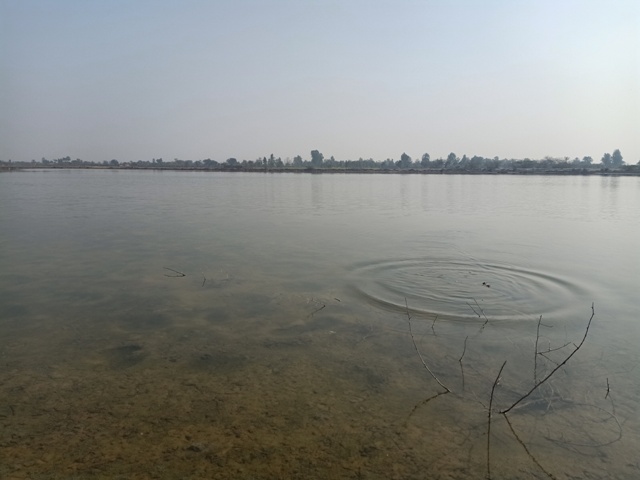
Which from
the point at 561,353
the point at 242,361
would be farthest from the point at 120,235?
the point at 561,353

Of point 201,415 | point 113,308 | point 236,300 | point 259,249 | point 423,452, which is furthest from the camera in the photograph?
point 259,249

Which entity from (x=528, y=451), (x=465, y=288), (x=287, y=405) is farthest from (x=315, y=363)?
(x=465, y=288)

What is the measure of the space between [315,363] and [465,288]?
422cm

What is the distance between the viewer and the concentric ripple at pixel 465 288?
7152 mm

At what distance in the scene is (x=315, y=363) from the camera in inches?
202

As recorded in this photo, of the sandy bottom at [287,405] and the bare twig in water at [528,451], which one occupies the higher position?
the sandy bottom at [287,405]

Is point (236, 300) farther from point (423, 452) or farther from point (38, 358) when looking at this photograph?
point (423, 452)

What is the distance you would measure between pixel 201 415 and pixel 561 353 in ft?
14.1

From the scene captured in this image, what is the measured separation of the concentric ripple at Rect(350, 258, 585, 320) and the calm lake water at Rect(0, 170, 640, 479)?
0.05 m

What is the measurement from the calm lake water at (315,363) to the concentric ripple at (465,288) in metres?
0.05

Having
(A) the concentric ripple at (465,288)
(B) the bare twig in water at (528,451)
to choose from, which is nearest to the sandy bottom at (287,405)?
(B) the bare twig in water at (528,451)

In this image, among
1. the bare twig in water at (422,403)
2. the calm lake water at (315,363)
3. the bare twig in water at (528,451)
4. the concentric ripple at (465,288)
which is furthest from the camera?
the concentric ripple at (465,288)

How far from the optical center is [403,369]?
16.5ft

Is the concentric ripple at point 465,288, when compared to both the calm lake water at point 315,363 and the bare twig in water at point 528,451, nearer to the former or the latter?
the calm lake water at point 315,363
